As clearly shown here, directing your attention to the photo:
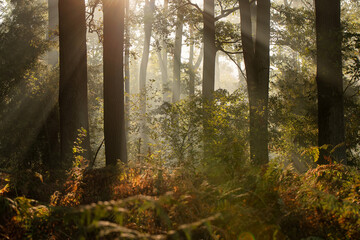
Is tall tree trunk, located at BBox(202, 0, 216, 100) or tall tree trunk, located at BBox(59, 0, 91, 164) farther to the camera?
tall tree trunk, located at BBox(202, 0, 216, 100)

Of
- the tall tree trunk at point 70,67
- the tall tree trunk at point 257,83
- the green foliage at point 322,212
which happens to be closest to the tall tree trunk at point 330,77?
the tall tree trunk at point 257,83

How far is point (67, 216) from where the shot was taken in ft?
9.41

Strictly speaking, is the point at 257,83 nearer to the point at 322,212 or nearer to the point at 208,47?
the point at 208,47

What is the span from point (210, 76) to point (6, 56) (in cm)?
1063

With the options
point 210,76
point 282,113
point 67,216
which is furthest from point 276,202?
point 210,76

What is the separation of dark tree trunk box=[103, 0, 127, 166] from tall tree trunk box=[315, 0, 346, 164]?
15.6ft

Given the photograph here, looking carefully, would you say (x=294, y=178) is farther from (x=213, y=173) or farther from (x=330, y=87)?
(x=330, y=87)

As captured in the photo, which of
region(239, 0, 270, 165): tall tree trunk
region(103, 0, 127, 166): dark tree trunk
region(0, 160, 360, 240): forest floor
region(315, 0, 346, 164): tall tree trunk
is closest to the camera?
region(0, 160, 360, 240): forest floor

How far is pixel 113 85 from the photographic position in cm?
843

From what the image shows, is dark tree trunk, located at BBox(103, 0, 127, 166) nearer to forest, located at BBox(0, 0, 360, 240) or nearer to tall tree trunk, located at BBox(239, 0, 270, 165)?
forest, located at BBox(0, 0, 360, 240)

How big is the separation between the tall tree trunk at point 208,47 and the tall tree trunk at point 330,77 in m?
8.58

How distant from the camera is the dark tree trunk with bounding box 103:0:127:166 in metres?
8.28

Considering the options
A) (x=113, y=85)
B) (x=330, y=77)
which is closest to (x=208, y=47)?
(x=330, y=77)

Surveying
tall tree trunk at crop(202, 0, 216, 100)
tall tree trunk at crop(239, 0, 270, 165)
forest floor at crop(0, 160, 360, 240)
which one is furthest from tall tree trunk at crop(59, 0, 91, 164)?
tall tree trunk at crop(202, 0, 216, 100)
